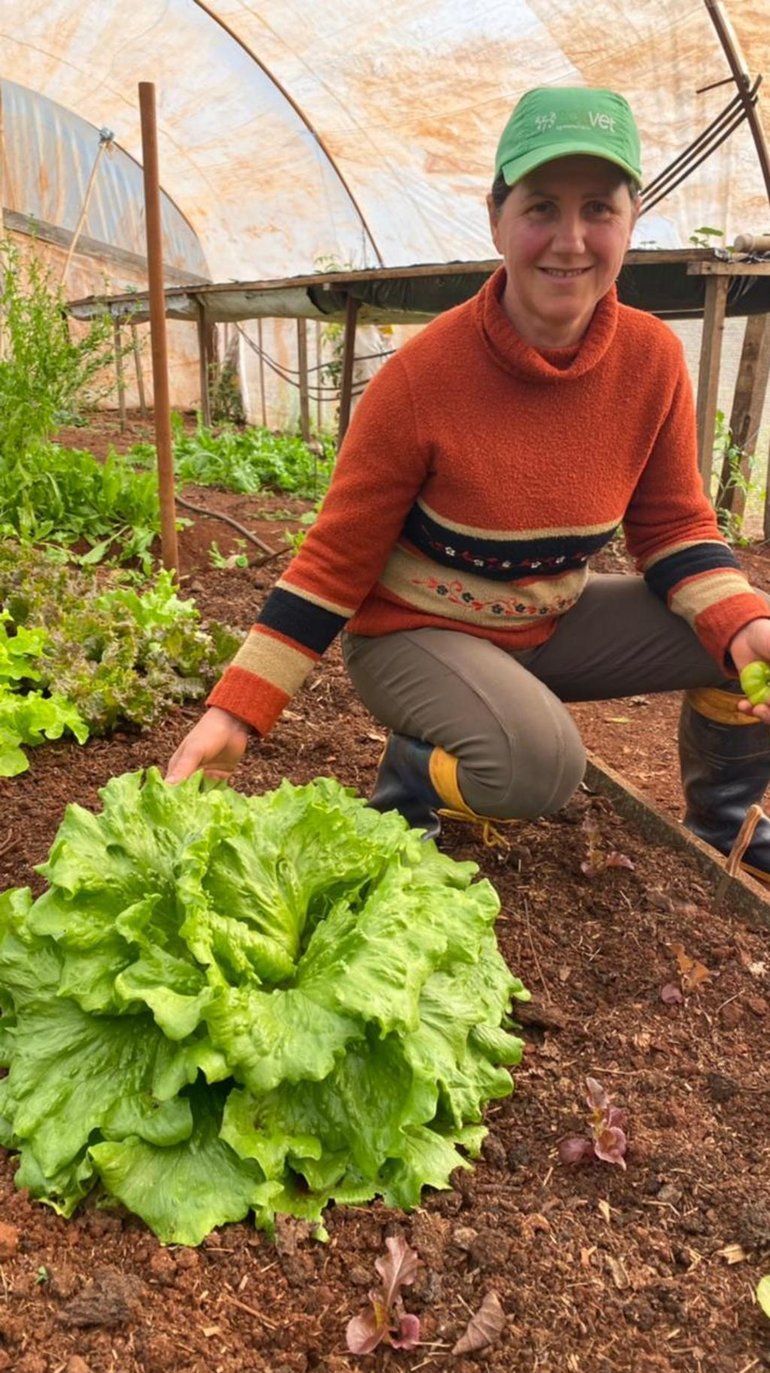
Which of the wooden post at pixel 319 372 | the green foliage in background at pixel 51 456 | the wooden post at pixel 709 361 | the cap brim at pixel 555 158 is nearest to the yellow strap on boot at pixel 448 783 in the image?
the cap brim at pixel 555 158

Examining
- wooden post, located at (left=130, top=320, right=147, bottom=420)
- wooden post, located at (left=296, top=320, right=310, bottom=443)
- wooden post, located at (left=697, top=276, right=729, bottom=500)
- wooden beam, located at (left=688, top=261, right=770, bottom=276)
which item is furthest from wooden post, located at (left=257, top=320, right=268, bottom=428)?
wooden beam, located at (left=688, top=261, right=770, bottom=276)

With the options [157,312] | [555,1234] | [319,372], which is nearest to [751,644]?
[555,1234]

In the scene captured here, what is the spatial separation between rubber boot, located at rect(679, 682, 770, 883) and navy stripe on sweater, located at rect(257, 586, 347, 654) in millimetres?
1107

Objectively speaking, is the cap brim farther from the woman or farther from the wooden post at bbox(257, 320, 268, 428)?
the wooden post at bbox(257, 320, 268, 428)

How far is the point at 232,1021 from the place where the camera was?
5.21ft

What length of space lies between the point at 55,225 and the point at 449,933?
14.9 meters

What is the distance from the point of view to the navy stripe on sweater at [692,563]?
2.63 m

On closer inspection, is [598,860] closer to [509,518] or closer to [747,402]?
[509,518]

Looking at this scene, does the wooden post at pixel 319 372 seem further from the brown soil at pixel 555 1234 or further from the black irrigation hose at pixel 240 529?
the brown soil at pixel 555 1234

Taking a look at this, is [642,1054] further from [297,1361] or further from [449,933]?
[297,1361]

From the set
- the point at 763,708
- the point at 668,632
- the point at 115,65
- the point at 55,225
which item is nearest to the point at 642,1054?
the point at 763,708

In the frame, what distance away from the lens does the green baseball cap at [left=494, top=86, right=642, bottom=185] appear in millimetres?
2010

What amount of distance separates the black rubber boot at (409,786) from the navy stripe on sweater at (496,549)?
18.2 inches

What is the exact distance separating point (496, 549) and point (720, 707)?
2.68 feet
